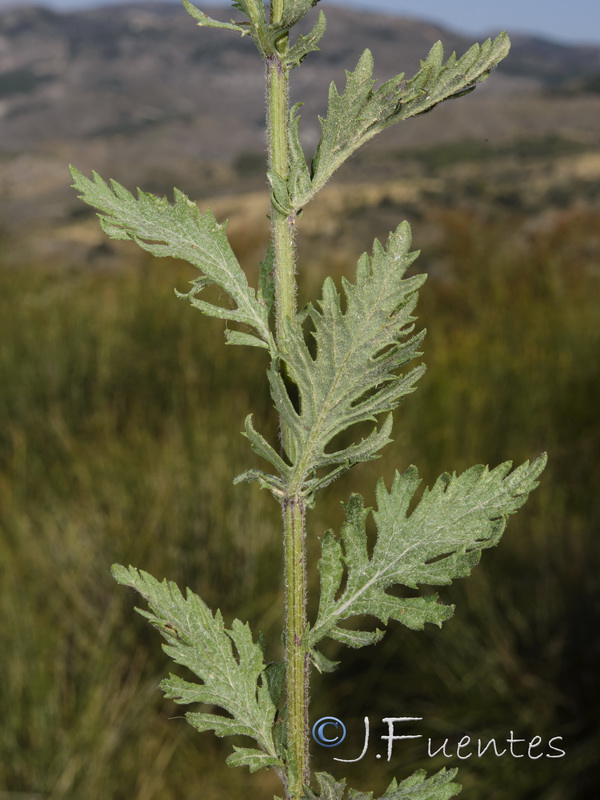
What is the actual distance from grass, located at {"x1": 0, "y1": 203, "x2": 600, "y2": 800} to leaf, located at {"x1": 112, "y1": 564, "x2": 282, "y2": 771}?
5.07 ft

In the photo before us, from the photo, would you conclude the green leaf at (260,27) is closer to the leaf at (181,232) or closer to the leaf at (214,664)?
the leaf at (181,232)

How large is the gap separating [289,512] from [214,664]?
8 centimetres

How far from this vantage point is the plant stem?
26 cm

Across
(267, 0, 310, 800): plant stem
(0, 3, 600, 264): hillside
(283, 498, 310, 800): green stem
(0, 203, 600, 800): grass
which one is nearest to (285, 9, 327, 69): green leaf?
(267, 0, 310, 800): plant stem

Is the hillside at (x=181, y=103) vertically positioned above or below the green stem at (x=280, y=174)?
above

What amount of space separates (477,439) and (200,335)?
1319 millimetres

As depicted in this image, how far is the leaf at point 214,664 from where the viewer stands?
0.30 m

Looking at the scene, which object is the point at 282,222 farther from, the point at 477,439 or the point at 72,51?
the point at 72,51

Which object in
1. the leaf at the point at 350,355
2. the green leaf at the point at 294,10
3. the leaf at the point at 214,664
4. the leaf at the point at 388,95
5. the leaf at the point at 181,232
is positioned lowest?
the leaf at the point at 214,664

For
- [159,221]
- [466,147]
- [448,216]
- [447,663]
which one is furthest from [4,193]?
[466,147]

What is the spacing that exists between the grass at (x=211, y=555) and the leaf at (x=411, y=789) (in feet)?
5.14

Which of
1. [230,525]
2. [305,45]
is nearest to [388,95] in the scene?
[305,45]

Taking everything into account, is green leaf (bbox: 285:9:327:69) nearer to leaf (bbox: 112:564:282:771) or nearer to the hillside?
leaf (bbox: 112:564:282:771)

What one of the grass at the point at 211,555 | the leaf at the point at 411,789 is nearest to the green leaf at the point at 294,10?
the leaf at the point at 411,789
